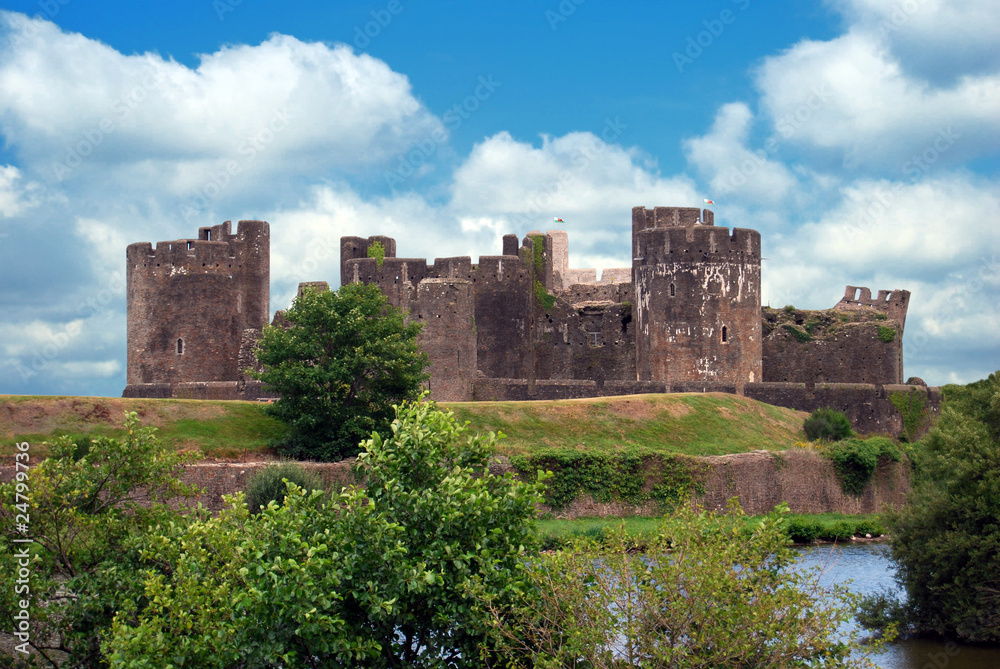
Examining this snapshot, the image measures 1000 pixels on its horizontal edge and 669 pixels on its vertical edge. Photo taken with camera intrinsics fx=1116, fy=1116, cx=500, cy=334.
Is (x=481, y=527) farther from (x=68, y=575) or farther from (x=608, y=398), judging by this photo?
(x=608, y=398)

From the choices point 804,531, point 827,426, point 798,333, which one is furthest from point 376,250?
point 804,531

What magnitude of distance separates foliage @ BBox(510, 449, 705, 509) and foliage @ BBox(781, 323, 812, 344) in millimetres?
16737

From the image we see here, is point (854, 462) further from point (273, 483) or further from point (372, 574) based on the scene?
point (372, 574)

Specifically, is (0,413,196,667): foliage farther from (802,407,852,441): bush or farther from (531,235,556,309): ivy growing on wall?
(531,235,556,309): ivy growing on wall

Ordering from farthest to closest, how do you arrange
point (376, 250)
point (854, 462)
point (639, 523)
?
1. point (376, 250)
2. point (854, 462)
3. point (639, 523)

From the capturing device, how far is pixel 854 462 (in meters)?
42.5

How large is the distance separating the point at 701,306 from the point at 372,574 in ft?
121

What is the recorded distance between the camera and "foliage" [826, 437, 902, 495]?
42.3 meters

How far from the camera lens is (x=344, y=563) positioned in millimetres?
13602

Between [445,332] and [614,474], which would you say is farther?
[445,332]

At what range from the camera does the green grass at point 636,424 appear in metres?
39.4

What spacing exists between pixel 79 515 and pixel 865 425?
3795 centimetres

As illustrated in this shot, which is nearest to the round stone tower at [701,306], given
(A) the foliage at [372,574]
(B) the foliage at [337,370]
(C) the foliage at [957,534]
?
Result: (B) the foliage at [337,370]


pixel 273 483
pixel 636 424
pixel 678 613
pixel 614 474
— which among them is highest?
pixel 636 424
